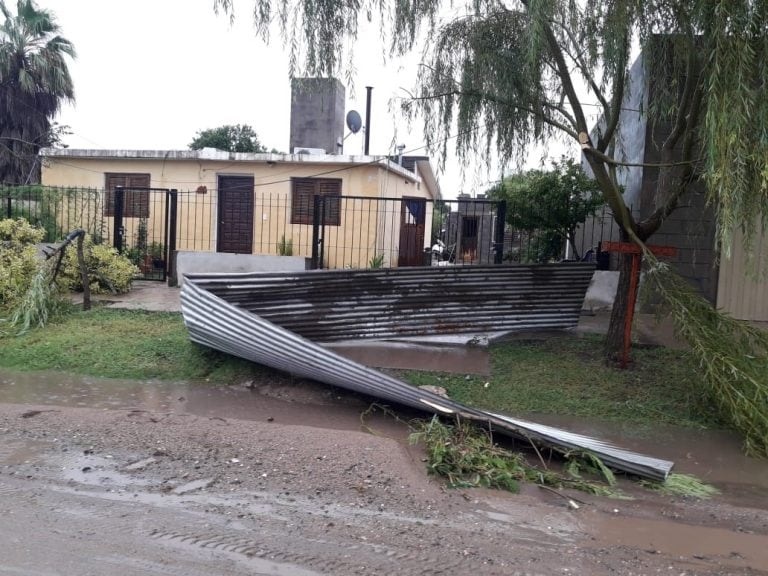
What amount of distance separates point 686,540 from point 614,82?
5609 millimetres

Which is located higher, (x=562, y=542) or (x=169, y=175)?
(x=169, y=175)

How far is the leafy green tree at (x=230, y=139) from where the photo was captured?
37812mm

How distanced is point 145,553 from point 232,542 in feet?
1.50

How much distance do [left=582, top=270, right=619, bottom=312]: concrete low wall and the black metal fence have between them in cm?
155

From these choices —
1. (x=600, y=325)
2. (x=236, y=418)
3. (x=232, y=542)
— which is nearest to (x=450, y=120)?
(x=600, y=325)

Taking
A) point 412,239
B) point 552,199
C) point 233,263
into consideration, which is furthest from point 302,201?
point 552,199

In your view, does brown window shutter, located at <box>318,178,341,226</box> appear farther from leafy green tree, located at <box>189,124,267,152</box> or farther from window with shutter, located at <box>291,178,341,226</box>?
leafy green tree, located at <box>189,124,267,152</box>

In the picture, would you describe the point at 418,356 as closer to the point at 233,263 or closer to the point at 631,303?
the point at 631,303

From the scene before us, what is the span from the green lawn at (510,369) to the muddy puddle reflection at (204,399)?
29 centimetres

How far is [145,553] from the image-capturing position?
3510 mm

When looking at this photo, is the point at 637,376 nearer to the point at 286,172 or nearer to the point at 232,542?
the point at 232,542

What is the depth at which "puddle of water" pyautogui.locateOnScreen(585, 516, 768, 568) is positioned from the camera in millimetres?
3805

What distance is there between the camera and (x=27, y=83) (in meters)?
22.0

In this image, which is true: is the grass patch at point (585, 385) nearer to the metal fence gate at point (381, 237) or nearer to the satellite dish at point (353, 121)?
the metal fence gate at point (381, 237)
